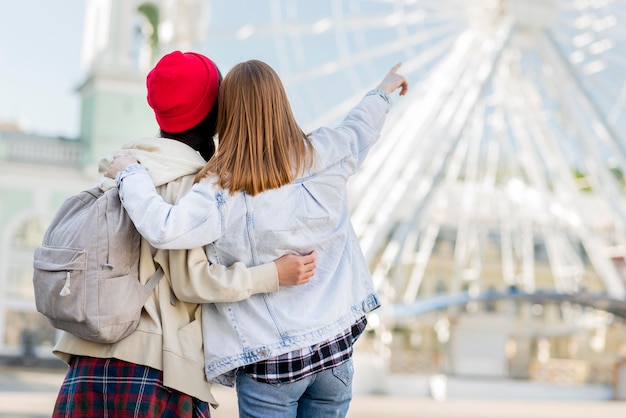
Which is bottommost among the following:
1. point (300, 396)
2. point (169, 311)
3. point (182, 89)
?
point (300, 396)

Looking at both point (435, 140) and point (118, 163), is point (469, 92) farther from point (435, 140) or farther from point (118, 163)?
point (118, 163)

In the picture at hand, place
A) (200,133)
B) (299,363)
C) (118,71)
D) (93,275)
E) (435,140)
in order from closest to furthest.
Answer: (93,275) < (299,363) < (200,133) < (435,140) < (118,71)

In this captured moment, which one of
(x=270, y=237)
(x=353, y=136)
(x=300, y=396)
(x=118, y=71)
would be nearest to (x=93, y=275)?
(x=270, y=237)

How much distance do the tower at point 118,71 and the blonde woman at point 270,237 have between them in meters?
18.1

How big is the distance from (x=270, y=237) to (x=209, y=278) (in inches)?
5.9

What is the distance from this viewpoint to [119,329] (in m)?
1.82

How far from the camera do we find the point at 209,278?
1.86m

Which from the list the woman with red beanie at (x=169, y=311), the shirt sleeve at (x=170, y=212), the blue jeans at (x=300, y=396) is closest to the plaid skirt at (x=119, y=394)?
the woman with red beanie at (x=169, y=311)

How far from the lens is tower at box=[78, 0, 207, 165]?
2023cm

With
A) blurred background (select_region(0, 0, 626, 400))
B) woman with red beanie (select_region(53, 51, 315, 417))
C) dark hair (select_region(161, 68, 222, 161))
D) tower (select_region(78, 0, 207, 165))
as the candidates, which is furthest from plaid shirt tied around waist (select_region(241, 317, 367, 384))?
tower (select_region(78, 0, 207, 165))

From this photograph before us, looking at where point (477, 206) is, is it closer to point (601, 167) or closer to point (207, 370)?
point (601, 167)

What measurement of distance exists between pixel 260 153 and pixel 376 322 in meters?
10.5

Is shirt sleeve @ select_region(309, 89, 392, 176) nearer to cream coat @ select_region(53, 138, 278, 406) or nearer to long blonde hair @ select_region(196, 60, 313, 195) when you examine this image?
long blonde hair @ select_region(196, 60, 313, 195)

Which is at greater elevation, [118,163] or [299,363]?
[118,163]
